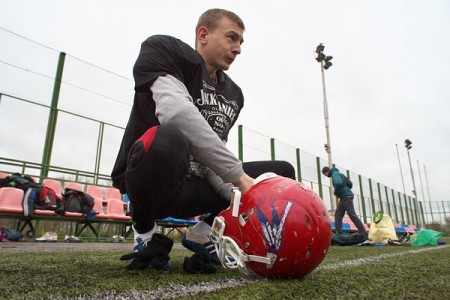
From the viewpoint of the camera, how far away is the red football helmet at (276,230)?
1.28 metres

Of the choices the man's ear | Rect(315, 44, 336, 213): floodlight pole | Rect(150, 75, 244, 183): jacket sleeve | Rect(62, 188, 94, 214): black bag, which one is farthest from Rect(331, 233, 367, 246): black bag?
Rect(315, 44, 336, 213): floodlight pole

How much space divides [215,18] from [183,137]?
0.98m

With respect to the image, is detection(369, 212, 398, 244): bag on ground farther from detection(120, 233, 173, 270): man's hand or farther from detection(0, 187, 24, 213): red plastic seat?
detection(0, 187, 24, 213): red plastic seat

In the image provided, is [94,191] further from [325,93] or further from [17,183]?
[325,93]

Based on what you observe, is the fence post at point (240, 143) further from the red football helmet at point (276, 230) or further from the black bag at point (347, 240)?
the red football helmet at point (276, 230)

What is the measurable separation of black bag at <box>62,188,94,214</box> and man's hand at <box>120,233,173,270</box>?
5.27 m

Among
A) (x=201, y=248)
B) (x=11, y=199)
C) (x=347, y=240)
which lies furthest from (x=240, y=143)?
(x=201, y=248)

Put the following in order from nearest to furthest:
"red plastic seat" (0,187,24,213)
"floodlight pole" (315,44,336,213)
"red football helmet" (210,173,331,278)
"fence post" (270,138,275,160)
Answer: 1. "red football helmet" (210,173,331,278)
2. "red plastic seat" (0,187,24,213)
3. "fence post" (270,138,275,160)
4. "floodlight pole" (315,44,336,213)

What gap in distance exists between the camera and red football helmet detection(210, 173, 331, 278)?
128cm

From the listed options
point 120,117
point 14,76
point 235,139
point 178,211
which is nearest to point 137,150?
point 178,211

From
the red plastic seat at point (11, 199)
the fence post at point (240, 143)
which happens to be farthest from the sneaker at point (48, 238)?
the fence post at point (240, 143)

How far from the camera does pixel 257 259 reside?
1.31 metres

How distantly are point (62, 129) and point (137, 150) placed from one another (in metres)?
6.76

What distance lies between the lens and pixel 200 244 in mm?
2080
